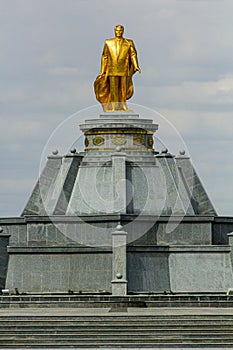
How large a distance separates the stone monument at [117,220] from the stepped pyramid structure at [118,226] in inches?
0.9

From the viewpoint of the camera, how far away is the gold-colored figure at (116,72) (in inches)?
1193

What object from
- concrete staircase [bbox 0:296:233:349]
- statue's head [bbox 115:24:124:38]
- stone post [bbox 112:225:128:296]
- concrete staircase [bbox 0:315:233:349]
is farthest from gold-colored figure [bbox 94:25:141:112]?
concrete staircase [bbox 0:315:233:349]

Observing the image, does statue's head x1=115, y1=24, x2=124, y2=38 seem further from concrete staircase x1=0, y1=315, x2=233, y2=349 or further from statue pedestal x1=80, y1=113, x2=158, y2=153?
concrete staircase x1=0, y1=315, x2=233, y2=349

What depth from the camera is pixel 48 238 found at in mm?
27828

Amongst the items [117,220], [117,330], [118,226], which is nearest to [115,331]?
[117,330]

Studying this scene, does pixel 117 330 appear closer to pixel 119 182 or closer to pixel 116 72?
pixel 119 182

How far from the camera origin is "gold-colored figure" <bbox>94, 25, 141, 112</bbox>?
30312 millimetres

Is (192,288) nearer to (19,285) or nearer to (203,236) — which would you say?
(203,236)

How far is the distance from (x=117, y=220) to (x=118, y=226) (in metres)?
0.83

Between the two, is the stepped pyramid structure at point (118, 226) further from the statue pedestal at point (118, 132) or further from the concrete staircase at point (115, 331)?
the concrete staircase at point (115, 331)

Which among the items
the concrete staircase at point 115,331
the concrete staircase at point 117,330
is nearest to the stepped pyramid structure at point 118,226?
the concrete staircase at point 117,330

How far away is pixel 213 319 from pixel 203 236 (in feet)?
26.0

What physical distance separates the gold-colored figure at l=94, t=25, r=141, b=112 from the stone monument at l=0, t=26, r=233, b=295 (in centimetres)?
2

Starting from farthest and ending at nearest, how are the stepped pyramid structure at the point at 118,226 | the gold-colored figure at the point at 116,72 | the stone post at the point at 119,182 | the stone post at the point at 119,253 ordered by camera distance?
the gold-colored figure at the point at 116,72 < the stone post at the point at 119,182 < the stepped pyramid structure at the point at 118,226 < the stone post at the point at 119,253
